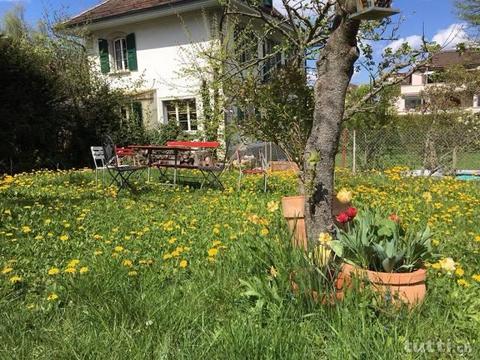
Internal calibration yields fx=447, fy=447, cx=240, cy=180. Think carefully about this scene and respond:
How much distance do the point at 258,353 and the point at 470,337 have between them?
3.68 ft

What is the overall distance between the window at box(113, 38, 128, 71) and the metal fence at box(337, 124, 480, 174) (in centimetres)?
1040

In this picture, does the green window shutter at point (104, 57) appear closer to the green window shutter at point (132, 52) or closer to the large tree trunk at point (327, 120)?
the green window shutter at point (132, 52)

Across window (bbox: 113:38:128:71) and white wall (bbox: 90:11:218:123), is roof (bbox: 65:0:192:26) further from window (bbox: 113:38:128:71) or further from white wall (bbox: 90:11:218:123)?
window (bbox: 113:38:128:71)

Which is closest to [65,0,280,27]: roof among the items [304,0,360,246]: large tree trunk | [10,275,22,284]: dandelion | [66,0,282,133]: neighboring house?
[66,0,282,133]: neighboring house

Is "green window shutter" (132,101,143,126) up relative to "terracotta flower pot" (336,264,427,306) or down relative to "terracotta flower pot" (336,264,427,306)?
up

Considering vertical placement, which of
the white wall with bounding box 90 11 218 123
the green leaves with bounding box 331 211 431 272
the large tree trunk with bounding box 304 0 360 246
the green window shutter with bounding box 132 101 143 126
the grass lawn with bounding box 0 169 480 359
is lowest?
the grass lawn with bounding box 0 169 480 359

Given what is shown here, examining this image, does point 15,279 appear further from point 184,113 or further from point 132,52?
point 132,52

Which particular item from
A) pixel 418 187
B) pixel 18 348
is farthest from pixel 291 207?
pixel 418 187

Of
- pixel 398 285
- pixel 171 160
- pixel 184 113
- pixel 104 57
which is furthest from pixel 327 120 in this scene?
pixel 104 57

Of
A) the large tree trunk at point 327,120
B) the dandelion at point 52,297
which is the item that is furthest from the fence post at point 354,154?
the dandelion at point 52,297

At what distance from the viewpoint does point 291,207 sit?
3.51m

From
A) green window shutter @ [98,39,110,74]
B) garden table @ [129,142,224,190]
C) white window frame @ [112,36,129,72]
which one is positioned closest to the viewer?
garden table @ [129,142,224,190]

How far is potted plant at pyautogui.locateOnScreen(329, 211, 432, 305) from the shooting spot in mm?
2463

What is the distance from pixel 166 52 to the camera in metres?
17.3
